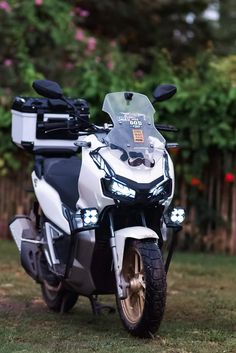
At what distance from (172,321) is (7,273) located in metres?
2.76

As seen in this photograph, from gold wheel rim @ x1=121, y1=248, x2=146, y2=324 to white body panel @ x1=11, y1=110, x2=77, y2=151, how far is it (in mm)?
1496

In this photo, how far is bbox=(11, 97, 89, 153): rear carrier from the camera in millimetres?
6297

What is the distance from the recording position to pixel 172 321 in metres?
5.71

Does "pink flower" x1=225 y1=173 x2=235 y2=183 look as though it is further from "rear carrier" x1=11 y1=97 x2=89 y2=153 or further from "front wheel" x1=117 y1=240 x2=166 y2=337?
"front wheel" x1=117 y1=240 x2=166 y2=337

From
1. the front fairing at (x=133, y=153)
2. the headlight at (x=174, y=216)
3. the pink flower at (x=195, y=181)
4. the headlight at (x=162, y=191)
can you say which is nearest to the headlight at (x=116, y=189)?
the front fairing at (x=133, y=153)

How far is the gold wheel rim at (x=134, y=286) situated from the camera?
16.2 feet

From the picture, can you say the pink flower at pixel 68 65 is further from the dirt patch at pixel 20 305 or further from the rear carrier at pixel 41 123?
the dirt patch at pixel 20 305

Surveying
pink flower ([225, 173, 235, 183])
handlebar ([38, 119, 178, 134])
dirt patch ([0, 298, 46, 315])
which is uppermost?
handlebar ([38, 119, 178, 134])

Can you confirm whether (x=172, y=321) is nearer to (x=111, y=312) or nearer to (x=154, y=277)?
(x=111, y=312)

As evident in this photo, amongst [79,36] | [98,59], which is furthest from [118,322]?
[79,36]

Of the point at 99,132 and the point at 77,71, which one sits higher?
the point at 77,71

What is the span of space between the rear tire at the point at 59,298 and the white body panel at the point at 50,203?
Answer: 1.96 ft

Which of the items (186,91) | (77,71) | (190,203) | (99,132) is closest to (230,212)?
(190,203)

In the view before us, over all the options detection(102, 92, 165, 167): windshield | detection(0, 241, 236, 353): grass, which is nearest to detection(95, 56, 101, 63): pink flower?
detection(0, 241, 236, 353): grass
